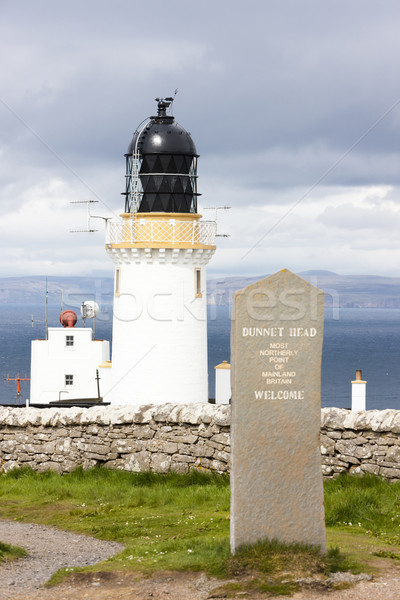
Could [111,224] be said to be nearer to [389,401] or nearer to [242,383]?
[242,383]

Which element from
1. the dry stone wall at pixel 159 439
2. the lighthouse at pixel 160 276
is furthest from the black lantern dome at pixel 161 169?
the dry stone wall at pixel 159 439

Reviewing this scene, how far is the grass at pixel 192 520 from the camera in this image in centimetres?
1009

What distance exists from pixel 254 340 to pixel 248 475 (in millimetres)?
1652

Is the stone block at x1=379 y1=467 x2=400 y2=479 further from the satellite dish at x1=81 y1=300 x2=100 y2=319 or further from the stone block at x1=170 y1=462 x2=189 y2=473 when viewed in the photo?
the satellite dish at x1=81 y1=300 x2=100 y2=319

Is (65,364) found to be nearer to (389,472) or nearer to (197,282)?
(197,282)

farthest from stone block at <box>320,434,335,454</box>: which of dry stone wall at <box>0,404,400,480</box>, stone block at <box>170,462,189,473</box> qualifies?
stone block at <box>170,462,189,473</box>

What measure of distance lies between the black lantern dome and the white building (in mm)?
16916

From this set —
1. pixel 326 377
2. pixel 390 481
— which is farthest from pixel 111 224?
pixel 326 377

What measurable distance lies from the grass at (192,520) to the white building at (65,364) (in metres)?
24.4

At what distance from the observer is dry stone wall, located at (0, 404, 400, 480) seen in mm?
14289

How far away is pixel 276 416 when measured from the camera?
415 inches

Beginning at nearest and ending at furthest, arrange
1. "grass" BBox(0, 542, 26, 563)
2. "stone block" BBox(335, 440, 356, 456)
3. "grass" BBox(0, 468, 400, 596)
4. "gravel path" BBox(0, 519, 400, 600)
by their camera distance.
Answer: "gravel path" BBox(0, 519, 400, 600) < "grass" BBox(0, 468, 400, 596) < "grass" BBox(0, 542, 26, 563) < "stone block" BBox(335, 440, 356, 456)

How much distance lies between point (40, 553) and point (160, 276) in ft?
48.8

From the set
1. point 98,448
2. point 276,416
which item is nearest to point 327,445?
point 276,416
